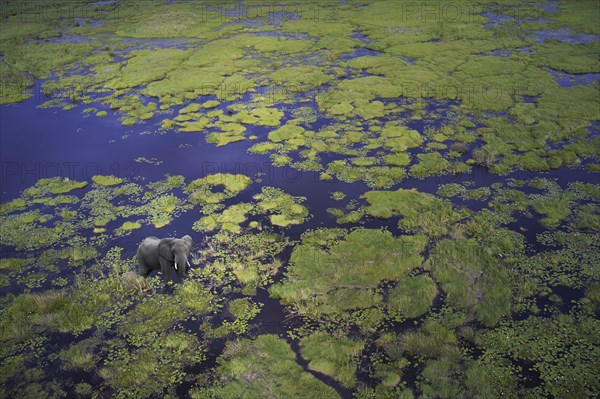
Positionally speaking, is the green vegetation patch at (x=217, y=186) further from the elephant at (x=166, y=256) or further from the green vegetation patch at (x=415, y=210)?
the green vegetation patch at (x=415, y=210)

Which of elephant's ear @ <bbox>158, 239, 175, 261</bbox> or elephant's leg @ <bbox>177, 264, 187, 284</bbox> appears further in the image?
elephant's ear @ <bbox>158, 239, 175, 261</bbox>

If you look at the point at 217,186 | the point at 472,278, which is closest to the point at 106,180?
the point at 217,186

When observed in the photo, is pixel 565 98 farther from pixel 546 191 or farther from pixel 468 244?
pixel 468 244

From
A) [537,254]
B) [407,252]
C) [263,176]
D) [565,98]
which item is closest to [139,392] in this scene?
[407,252]

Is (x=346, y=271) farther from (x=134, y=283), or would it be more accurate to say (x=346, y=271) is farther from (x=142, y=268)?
(x=134, y=283)

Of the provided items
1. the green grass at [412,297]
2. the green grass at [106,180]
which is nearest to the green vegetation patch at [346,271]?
the green grass at [412,297]

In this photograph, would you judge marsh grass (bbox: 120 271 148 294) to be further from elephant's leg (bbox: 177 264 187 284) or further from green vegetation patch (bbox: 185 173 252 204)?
green vegetation patch (bbox: 185 173 252 204)

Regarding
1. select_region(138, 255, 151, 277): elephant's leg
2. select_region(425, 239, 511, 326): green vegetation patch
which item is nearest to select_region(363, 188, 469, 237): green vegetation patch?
select_region(425, 239, 511, 326): green vegetation patch
